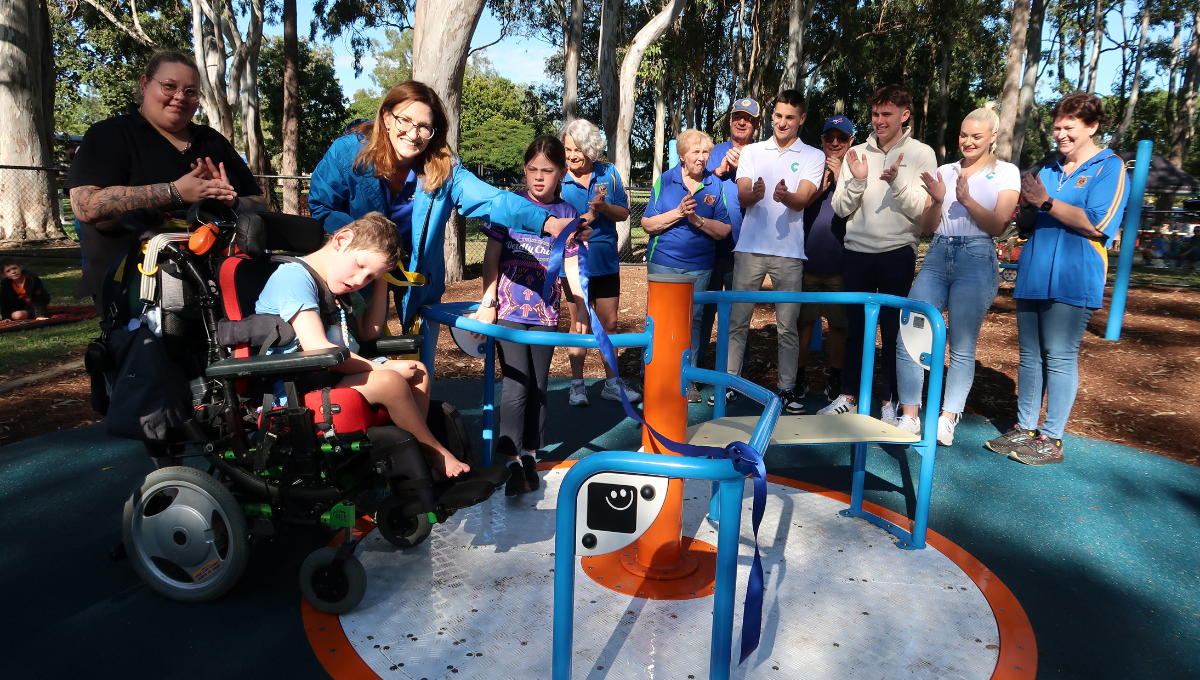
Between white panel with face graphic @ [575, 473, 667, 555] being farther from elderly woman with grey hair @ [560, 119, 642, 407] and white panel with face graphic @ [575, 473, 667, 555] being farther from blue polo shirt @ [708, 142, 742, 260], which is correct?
blue polo shirt @ [708, 142, 742, 260]

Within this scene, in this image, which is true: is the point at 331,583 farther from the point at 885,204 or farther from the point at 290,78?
the point at 290,78

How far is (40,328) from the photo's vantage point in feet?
26.6

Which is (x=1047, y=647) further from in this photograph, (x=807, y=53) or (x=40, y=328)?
(x=807, y=53)

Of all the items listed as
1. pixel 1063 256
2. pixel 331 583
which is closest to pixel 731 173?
pixel 1063 256

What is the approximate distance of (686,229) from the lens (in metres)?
5.07

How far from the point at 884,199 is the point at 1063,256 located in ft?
3.39

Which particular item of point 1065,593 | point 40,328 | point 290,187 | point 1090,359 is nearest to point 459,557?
point 1065,593

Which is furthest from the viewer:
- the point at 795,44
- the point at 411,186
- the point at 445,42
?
the point at 795,44

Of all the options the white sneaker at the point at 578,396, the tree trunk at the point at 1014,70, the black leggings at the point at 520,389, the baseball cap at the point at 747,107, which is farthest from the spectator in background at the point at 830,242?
the tree trunk at the point at 1014,70

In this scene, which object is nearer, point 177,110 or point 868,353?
point 177,110

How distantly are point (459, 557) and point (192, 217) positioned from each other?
1.66m

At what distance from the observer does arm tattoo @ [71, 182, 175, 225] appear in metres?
2.68

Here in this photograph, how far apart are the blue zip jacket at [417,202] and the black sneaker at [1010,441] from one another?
10.6 ft

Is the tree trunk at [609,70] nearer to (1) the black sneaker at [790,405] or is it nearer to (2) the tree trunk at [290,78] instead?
(2) the tree trunk at [290,78]
